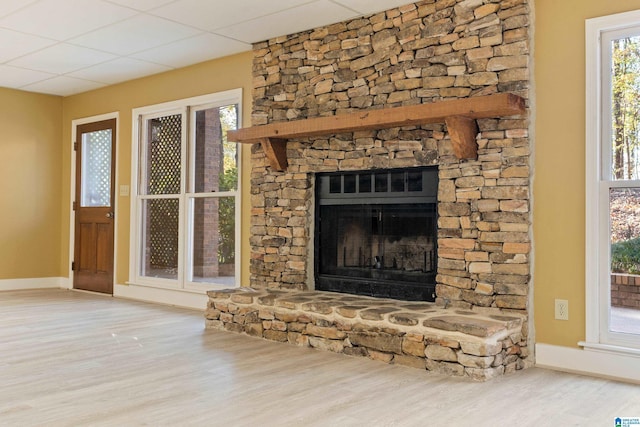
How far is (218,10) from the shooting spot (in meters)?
4.38

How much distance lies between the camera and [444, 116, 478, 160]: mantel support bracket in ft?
12.1

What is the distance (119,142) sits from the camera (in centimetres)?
680

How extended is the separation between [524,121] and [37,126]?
6.21 m

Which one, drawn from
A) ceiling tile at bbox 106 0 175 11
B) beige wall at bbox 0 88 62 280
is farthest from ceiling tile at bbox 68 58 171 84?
ceiling tile at bbox 106 0 175 11

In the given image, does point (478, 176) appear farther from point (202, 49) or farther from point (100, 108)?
point (100, 108)

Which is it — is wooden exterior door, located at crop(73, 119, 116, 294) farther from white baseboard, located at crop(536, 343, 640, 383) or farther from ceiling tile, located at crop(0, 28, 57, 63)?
white baseboard, located at crop(536, 343, 640, 383)

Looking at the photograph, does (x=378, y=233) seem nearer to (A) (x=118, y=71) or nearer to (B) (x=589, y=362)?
(B) (x=589, y=362)

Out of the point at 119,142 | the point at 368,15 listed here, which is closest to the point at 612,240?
the point at 368,15

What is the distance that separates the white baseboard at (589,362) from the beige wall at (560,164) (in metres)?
0.06

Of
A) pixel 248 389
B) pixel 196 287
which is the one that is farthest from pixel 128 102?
pixel 248 389

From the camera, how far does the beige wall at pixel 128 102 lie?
5449mm

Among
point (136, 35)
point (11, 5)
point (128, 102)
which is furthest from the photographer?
point (128, 102)

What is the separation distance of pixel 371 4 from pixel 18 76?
14.4ft

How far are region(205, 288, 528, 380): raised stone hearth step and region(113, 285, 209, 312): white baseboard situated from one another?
41.3 inches
